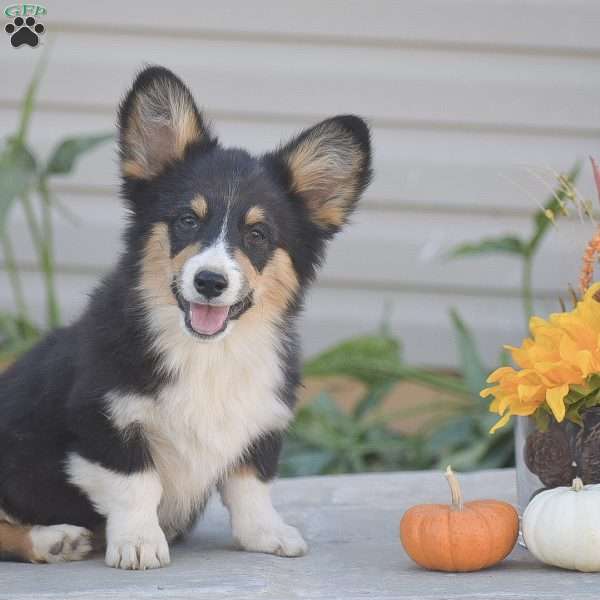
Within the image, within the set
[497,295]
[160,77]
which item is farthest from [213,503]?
[497,295]

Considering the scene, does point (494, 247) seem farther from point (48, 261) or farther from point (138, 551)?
point (138, 551)

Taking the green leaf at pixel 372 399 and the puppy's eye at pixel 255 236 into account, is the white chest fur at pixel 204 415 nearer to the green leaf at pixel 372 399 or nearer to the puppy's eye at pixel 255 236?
the puppy's eye at pixel 255 236

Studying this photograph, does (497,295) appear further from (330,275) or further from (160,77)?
(160,77)

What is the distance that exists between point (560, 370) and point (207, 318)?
1.00m

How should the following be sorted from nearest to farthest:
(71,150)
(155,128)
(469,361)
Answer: (155,128) < (71,150) < (469,361)

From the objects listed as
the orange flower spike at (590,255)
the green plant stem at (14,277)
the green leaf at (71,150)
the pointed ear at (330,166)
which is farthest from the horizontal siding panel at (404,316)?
the orange flower spike at (590,255)

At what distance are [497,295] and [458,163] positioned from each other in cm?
73

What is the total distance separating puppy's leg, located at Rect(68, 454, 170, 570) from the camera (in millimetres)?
3416

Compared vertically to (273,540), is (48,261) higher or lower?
higher

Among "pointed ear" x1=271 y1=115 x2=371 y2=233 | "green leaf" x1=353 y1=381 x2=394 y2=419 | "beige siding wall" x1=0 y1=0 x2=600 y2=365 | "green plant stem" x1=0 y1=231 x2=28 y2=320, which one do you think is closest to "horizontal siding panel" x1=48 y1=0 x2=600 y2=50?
"beige siding wall" x1=0 y1=0 x2=600 y2=365

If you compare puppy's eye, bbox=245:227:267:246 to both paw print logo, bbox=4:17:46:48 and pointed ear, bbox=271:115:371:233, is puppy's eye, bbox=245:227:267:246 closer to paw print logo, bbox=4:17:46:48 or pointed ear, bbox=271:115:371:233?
pointed ear, bbox=271:115:371:233

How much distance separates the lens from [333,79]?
20.6 feet

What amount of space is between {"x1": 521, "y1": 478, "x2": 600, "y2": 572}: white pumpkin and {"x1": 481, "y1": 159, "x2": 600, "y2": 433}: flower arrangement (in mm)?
209

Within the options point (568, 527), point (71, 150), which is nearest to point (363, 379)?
point (71, 150)
